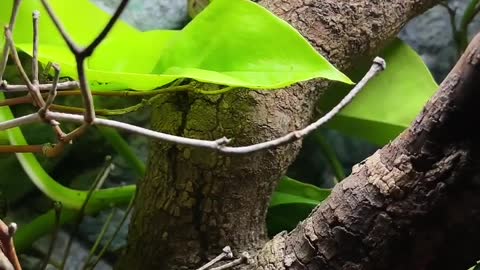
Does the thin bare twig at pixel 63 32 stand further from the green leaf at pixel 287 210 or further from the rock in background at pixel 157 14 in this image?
the rock in background at pixel 157 14

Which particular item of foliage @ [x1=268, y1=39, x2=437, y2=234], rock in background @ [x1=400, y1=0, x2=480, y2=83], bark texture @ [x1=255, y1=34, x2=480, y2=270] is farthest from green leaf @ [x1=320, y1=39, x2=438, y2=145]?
rock in background @ [x1=400, y1=0, x2=480, y2=83]

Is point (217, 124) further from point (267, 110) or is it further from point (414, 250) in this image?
point (414, 250)

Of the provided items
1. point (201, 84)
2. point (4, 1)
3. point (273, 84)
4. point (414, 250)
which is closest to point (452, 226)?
point (414, 250)

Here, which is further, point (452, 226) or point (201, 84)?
point (201, 84)

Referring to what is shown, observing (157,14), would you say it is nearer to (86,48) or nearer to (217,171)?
(217,171)

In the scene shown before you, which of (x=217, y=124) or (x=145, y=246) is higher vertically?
(x=217, y=124)

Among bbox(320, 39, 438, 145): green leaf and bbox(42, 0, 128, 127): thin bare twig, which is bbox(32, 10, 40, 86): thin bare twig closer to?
bbox(42, 0, 128, 127): thin bare twig

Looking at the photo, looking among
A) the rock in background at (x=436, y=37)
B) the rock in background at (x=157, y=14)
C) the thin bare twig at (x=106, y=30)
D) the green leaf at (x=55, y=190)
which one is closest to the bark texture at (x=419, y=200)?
the thin bare twig at (x=106, y=30)
